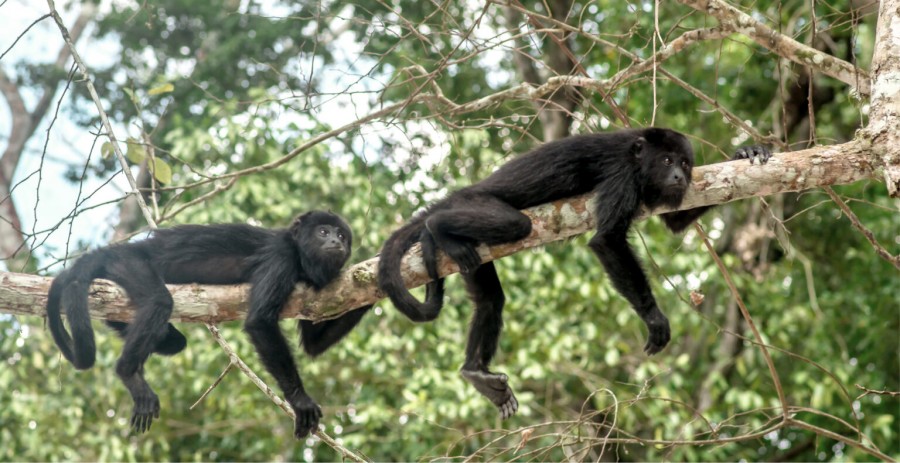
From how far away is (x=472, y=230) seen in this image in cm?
498

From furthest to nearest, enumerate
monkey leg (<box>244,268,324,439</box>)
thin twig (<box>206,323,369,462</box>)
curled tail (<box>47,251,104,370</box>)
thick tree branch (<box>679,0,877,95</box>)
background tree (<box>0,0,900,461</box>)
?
background tree (<box>0,0,900,461</box>), monkey leg (<box>244,268,324,439</box>), thick tree branch (<box>679,0,877,95</box>), curled tail (<box>47,251,104,370</box>), thin twig (<box>206,323,369,462</box>)

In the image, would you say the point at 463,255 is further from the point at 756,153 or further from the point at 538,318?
the point at 538,318

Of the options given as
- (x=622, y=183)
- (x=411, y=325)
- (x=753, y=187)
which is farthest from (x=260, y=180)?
(x=753, y=187)

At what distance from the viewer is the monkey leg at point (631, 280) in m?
5.12

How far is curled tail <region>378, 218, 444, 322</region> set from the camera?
16.3 feet

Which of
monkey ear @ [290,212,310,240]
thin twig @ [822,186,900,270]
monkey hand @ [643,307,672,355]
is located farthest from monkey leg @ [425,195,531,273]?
thin twig @ [822,186,900,270]

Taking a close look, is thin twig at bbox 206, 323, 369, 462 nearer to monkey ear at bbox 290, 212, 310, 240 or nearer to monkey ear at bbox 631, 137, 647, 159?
monkey ear at bbox 290, 212, 310, 240

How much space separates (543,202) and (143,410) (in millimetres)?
2611

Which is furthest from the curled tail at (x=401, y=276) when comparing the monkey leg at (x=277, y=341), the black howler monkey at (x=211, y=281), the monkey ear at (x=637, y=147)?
the monkey ear at (x=637, y=147)

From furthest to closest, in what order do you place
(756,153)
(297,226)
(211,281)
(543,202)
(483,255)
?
1. (297,226)
2. (211,281)
3. (543,202)
4. (483,255)
5. (756,153)

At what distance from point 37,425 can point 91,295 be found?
5536mm

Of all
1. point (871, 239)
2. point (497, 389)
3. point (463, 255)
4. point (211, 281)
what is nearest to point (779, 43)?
point (871, 239)

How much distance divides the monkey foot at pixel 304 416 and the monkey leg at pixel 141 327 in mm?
838

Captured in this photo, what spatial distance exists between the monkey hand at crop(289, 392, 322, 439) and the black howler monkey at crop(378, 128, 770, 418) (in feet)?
2.51
